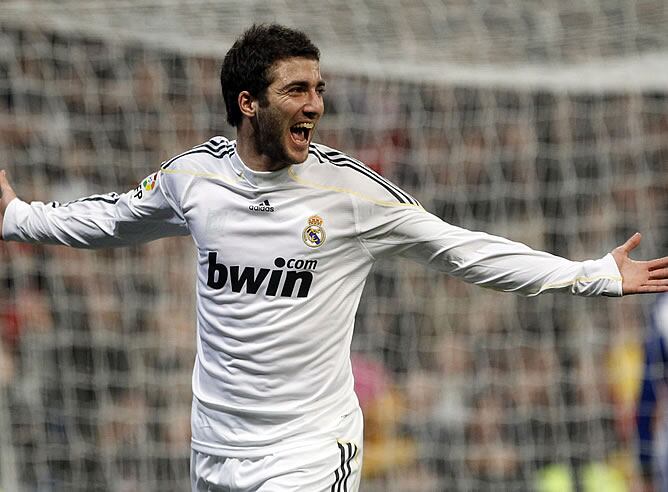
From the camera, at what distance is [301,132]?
3.29m

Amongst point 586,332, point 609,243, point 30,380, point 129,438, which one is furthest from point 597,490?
point 30,380

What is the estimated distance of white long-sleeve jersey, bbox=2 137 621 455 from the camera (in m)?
3.30

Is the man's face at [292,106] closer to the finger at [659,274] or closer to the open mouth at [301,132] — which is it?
the open mouth at [301,132]

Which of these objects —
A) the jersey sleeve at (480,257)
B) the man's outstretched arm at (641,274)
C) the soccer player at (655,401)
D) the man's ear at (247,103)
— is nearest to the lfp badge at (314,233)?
the jersey sleeve at (480,257)

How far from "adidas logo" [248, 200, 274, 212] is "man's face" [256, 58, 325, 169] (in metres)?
0.15

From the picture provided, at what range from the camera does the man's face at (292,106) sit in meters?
3.24

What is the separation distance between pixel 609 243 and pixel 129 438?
2.84m

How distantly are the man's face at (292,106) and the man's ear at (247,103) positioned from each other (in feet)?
0.16

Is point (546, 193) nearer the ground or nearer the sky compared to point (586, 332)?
nearer the sky

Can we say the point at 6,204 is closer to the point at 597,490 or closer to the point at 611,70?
the point at 611,70

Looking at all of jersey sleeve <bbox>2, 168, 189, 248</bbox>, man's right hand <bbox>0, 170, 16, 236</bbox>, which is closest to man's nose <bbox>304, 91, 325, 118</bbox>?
jersey sleeve <bbox>2, 168, 189, 248</bbox>

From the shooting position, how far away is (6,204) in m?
3.83

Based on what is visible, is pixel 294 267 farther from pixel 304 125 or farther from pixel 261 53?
pixel 261 53

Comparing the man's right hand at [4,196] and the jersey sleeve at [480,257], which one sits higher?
the man's right hand at [4,196]
